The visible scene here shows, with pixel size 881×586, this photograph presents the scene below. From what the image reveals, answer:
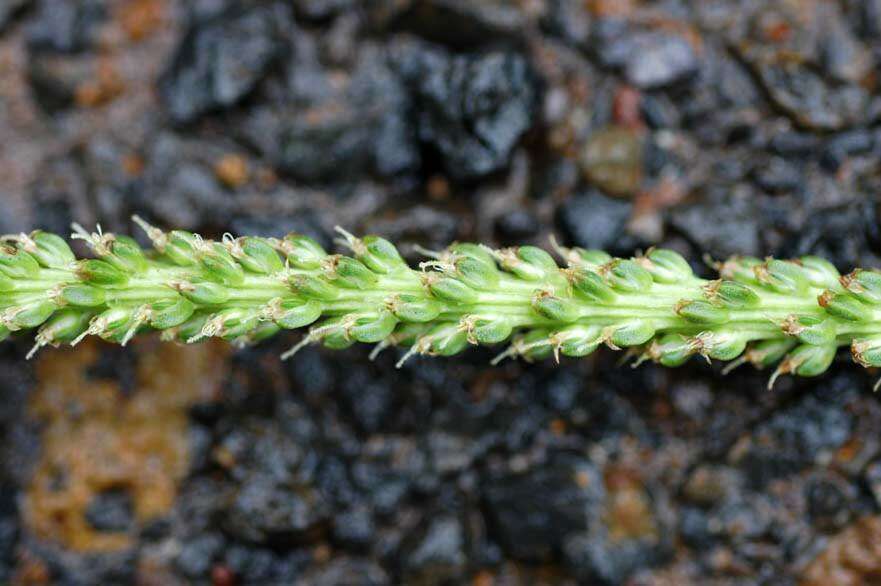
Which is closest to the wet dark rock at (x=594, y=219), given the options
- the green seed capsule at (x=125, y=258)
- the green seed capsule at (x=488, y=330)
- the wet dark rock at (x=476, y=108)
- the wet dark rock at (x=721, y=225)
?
the wet dark rock at (x=721, y=225)

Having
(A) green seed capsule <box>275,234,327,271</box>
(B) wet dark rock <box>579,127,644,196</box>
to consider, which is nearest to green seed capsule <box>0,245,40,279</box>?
(A) green seed capsule <box>275,234,327,271</box>

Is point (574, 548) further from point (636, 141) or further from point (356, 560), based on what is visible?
point (636, 141)

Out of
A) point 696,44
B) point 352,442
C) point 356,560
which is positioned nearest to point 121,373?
point 352,442

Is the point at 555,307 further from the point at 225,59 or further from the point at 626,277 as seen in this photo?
the point at 225,59

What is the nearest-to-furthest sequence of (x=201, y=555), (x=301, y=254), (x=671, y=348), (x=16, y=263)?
1. (x=16, y=263)
2. (x=301, y=254)
3. (x=671, y=348)
4. (x=201, y=555)

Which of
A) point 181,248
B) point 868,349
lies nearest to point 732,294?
point 868,349

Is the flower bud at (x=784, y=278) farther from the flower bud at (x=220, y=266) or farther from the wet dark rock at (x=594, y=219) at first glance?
the flower bud at (x=220, y=266)
